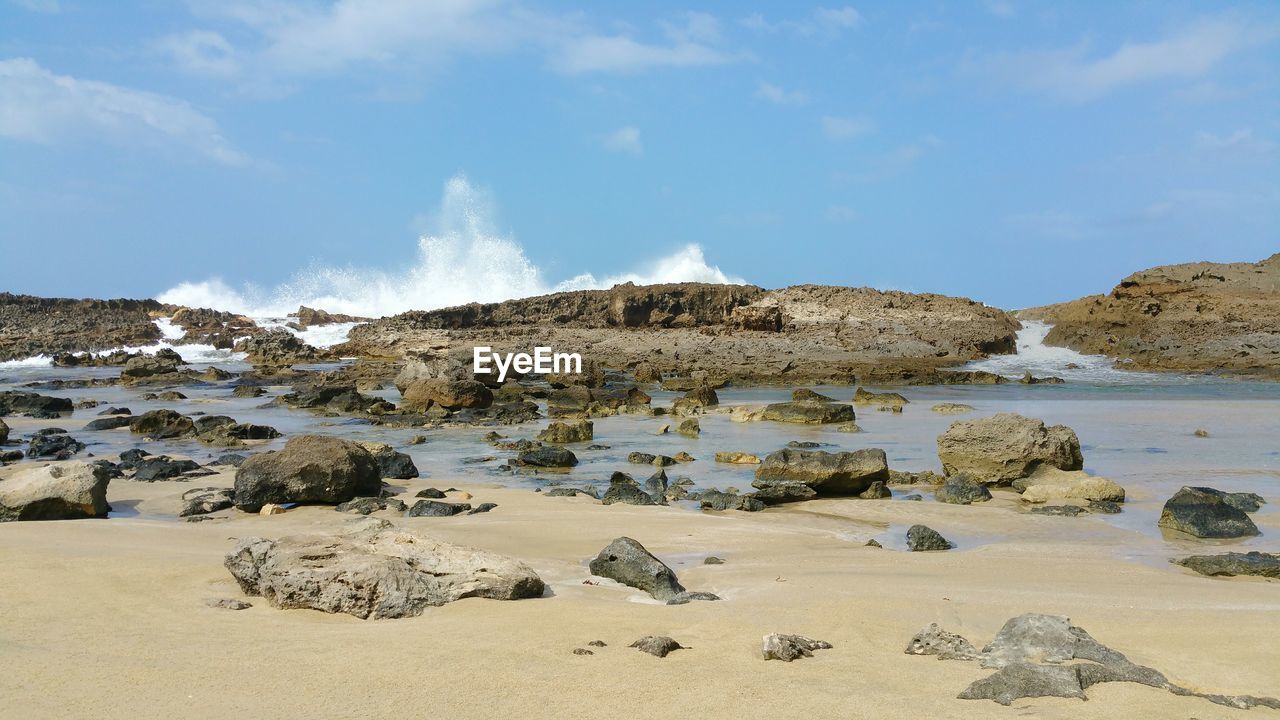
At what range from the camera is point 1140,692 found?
3.11 meters

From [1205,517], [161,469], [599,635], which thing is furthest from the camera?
[161,469]

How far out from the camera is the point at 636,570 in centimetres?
503

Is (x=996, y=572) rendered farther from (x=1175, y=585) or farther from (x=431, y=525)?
(x=431, y=525)

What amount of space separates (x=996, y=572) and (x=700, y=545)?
6.71 ft

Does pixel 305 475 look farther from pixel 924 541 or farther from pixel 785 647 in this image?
pixel 785 647

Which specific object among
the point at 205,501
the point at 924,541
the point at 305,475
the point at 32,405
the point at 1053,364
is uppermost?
the point at 1053,364

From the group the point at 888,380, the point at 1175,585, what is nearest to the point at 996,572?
the point at 1175,585

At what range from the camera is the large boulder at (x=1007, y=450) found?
31.4ft

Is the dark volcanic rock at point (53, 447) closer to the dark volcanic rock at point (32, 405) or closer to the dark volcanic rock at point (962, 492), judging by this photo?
the dark volcanic rock at point (32, 405)

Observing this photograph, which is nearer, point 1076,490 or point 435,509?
point 435,509

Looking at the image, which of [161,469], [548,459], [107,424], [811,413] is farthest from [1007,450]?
[107,424]

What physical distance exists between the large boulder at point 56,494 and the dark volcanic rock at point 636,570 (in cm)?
461

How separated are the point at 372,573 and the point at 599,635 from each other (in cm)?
117

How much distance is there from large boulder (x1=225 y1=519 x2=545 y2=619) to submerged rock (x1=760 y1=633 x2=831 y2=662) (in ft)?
4.78
